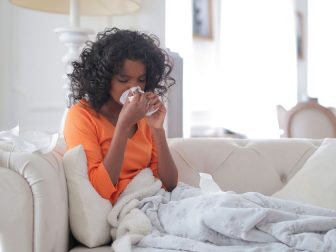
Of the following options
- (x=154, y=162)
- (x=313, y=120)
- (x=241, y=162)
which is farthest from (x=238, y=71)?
(x=154, y=162)

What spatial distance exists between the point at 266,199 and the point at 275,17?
3202 mm

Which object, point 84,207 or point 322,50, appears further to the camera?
point 322,50

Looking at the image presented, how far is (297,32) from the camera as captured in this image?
4.92 m

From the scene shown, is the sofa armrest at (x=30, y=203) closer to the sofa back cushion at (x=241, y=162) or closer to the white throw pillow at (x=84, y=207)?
the white throw pillow at (x=84, y=207)

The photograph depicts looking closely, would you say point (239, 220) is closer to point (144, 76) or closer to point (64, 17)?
point (144, 76)

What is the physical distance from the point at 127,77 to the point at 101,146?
0.72ft

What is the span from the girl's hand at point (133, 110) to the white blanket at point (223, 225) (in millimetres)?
223

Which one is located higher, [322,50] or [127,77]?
[322,50]

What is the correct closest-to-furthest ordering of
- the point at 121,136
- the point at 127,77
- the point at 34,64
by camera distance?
the point at 121,136 → the point at 127,77 → the point at 34,64

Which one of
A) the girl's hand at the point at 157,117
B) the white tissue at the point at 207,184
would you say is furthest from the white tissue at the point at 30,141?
the white tissue at the point at 207,184

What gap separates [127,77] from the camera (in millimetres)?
1516

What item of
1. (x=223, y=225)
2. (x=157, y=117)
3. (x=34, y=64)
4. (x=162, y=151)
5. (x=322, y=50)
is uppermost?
(x=322, y=50)

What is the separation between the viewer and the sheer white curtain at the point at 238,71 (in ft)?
12.4

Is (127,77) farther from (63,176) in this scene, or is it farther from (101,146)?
(63,176)
